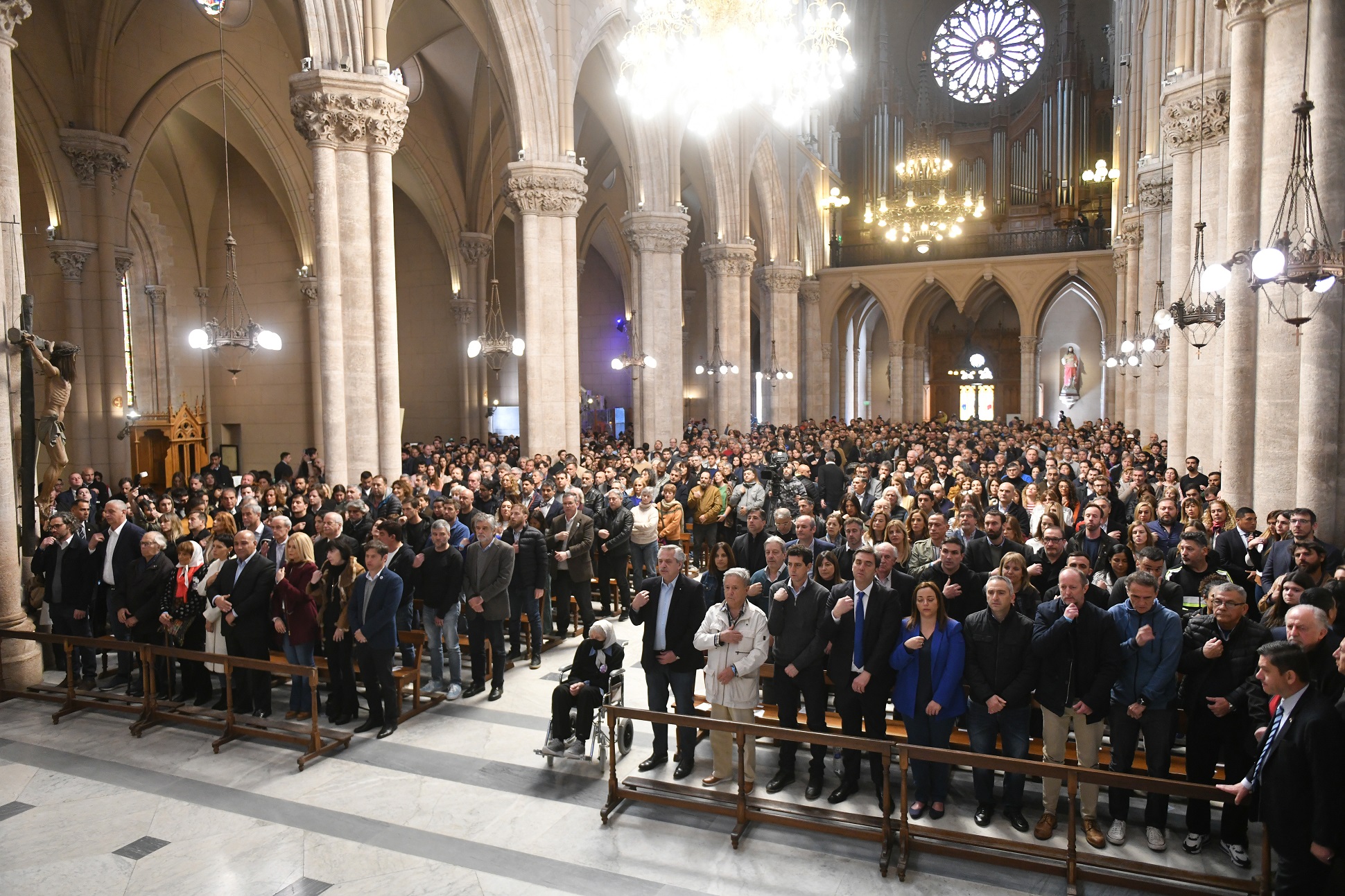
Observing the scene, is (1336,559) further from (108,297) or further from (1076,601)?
(108,297)

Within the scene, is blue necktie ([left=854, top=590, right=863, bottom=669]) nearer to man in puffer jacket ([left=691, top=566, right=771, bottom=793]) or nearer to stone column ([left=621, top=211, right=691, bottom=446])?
man in puffer jacket ([left=691, top=566, right=771, bottom=793])

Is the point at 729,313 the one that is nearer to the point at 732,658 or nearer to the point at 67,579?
the point at 67,579

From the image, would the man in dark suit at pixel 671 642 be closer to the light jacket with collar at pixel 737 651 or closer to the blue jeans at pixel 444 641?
the light jacket with collar at pixel 737 651

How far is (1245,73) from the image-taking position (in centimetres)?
905

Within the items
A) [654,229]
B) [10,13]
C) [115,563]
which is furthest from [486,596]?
[654,229]

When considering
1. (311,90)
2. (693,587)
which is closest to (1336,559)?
(693,587)

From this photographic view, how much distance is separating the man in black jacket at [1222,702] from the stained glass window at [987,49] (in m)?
38.8

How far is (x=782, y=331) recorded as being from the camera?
32.5 m

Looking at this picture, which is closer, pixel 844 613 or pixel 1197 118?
pixel 844 613

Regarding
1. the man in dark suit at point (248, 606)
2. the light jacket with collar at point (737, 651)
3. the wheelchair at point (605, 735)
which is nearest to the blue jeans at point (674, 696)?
the wheelchair at point (605, 735)

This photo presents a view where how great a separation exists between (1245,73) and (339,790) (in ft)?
35.2

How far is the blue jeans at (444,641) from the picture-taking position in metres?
7.78

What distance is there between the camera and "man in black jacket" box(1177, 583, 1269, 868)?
477cm

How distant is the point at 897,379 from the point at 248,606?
32903 mm
